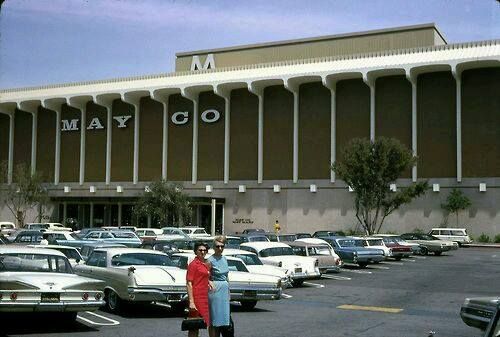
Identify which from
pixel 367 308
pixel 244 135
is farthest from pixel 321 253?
pixel 244 135

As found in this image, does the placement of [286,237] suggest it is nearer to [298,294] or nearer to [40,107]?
[298,294]

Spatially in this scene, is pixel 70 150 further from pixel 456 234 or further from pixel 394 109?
pixel 456 234

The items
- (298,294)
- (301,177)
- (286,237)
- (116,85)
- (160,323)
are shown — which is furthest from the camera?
(116,85)

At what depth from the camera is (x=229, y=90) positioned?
194 ft

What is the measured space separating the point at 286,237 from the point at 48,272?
23484 millimetres

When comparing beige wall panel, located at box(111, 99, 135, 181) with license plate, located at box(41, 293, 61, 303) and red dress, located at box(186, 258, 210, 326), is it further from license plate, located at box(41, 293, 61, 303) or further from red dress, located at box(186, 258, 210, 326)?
red dress, located at box(186, 258, 210, 326)

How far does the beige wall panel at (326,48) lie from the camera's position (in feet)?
198

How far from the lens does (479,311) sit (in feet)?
33.9

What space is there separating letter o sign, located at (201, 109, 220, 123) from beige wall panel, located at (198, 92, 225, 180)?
21 centimetres

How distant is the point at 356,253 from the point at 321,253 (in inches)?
169

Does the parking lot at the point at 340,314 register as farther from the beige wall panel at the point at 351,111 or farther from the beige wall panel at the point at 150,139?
the beige wall panel at the point at 150,139

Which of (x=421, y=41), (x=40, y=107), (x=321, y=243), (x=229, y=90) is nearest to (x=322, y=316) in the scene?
(x=321, y=243)

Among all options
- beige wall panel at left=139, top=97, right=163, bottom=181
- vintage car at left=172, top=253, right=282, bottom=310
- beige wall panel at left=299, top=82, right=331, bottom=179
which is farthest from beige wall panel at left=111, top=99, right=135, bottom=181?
vintage car at left=172, top=253, right=282, bottom=310

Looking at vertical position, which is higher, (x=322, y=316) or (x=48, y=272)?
(x=48, y=272)
